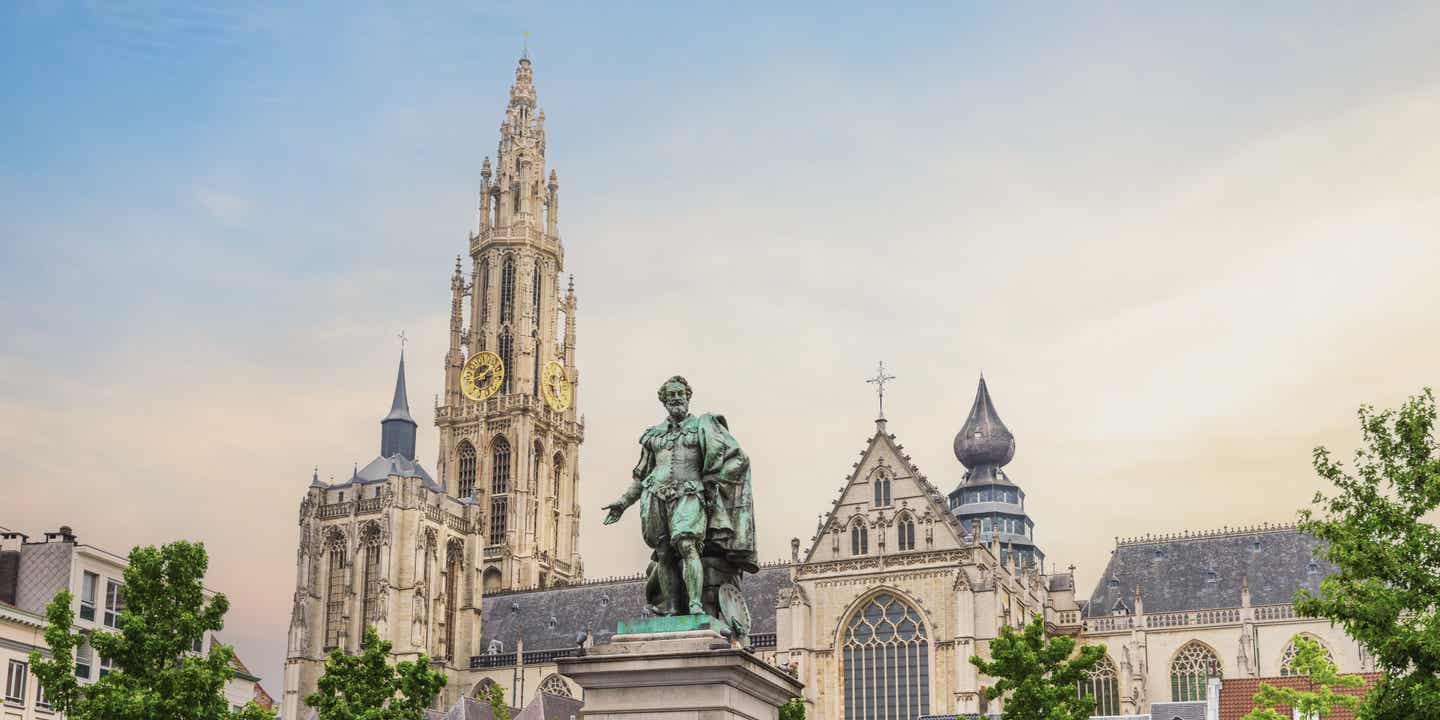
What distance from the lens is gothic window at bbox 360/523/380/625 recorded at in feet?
268

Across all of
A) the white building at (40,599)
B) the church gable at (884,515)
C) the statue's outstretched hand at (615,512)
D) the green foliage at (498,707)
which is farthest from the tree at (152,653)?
the church gable at (884,515)

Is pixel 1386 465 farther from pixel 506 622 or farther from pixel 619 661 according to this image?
pixel 506 622

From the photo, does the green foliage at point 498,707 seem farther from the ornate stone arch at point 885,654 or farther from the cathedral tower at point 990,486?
the cathedral tower at point 990,486

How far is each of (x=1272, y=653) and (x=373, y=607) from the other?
44991 millimetres

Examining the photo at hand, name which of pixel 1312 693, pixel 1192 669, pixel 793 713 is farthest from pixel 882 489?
pixel 1312 693

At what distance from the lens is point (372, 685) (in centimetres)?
3316

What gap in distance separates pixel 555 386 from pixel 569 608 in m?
19.0

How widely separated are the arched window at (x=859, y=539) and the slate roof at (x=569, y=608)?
18.7 m

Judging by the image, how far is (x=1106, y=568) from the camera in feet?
240

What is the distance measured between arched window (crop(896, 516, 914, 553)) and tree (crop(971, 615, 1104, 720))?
26481mm

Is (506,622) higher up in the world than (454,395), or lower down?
lower down

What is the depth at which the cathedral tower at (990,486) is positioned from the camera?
79625mm

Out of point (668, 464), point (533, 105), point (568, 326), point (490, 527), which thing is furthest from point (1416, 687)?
point (533, 105)

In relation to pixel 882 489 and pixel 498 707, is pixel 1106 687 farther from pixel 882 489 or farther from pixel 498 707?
pixel 498 707
